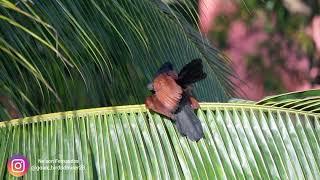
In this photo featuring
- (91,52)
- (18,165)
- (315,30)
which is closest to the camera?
(18,165)

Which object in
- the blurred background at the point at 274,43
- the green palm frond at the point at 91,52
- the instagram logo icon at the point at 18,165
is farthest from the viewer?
the blurred background at the point at 274,43

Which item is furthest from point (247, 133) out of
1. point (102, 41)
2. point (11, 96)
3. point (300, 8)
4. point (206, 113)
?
point (300, 8)

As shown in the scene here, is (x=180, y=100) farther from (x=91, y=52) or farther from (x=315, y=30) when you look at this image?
(x=315, y=30)

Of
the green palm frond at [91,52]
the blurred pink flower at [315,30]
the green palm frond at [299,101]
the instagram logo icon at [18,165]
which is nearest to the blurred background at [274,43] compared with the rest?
the blurred pink flower at [315,30]

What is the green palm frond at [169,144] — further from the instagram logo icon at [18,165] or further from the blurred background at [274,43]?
the blurred background at [274,43]

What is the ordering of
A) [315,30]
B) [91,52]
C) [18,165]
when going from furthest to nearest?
1. [315,30]
2. [91,52]
3. [18,165]

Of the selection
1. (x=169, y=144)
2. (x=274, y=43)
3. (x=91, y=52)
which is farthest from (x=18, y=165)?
(x=274, y=43)
